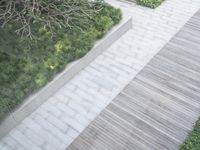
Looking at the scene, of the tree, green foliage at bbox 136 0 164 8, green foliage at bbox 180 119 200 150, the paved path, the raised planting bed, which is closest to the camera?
green foliage at bbox 180 119 200 150

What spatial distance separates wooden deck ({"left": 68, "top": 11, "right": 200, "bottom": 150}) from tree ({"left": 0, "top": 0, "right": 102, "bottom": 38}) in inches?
76.8

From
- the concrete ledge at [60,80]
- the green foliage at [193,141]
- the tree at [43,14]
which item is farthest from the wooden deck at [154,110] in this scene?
the tree at [43,14]

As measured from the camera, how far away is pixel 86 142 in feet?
→ 15.5

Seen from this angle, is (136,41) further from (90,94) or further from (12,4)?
(12,4)

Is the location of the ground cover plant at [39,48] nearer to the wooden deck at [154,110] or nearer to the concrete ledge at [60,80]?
the concrete ledge at [60,80]

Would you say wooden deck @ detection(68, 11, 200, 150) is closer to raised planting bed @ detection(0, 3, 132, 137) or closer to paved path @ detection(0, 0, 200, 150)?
paved path @ detection(0, 0, 200, 150)

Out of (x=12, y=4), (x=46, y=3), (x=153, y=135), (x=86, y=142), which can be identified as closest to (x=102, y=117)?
(x=86, y=142)

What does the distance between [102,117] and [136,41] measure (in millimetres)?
2467

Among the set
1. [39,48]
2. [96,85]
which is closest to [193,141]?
[96,85]

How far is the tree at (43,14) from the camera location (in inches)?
244

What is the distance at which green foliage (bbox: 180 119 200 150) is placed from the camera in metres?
4.46

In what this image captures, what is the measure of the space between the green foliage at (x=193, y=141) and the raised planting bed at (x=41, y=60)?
2.57 m

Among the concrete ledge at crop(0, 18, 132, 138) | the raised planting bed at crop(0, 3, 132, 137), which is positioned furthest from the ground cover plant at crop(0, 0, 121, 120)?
the concrete ledge at crop(0, 18, 132, 138)


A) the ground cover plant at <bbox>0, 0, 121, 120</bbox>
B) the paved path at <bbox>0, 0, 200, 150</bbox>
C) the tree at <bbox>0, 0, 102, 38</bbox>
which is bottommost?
the paved path at <bbox>0, 0, 200, 150</bbox>
